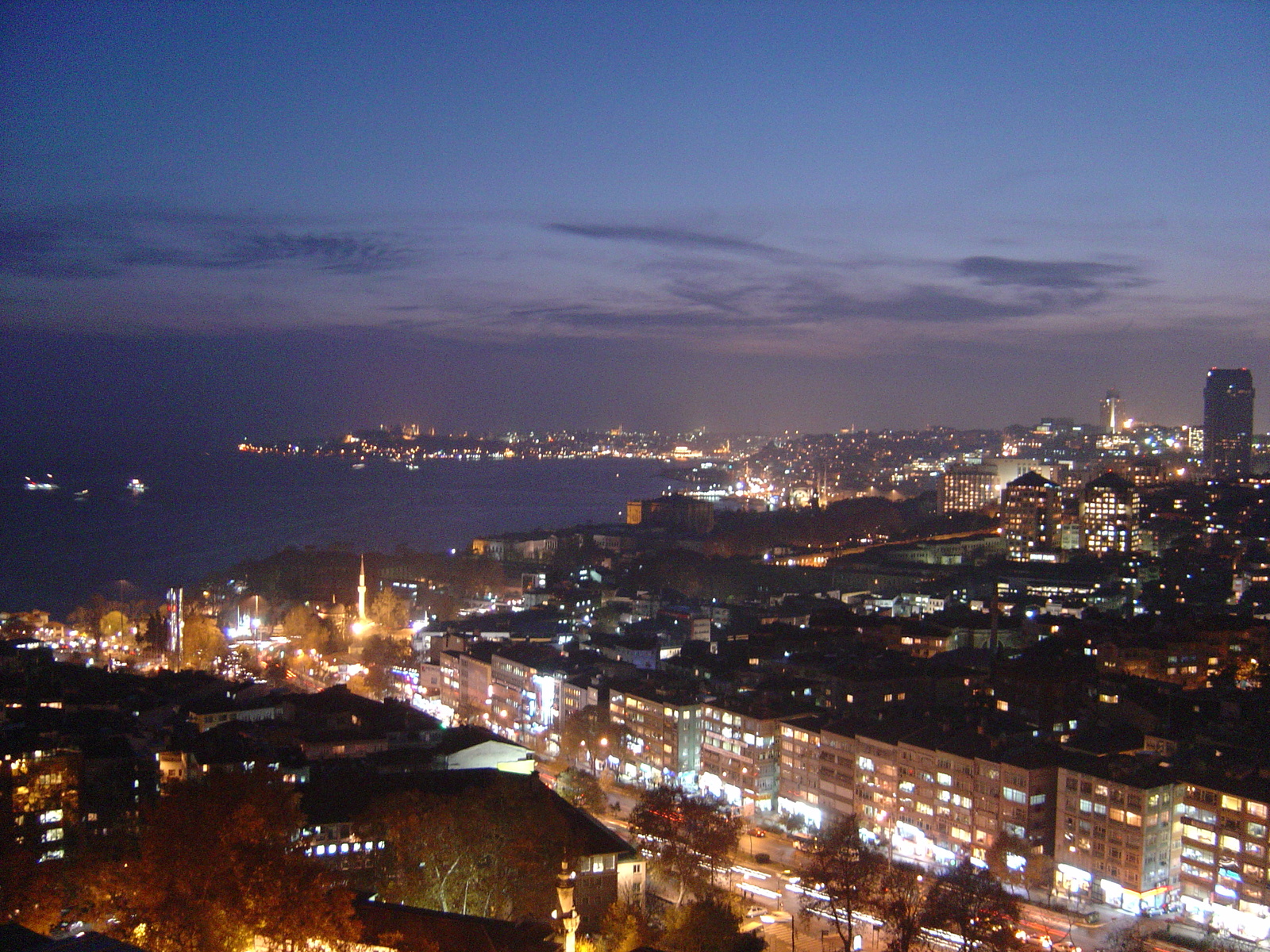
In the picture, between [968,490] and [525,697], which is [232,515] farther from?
[525,697]

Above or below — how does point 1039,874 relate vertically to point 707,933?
below

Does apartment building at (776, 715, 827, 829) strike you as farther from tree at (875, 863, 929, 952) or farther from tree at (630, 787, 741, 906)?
tree at (875, 863, 929, 952)

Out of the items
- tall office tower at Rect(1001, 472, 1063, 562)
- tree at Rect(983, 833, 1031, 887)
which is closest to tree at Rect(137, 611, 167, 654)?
tree at Rect(983, 833, 1031, 887)

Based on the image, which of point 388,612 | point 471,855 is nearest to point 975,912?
point 471,855

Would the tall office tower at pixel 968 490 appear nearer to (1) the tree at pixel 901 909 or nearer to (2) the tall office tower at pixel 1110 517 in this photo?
(2) the tall office tower at pixel 1110 517

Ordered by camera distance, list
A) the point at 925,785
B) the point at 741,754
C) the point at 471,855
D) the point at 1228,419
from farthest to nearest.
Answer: the point at 1228,419
the point at 741,754
the point at 925,785
the point at 471,855
